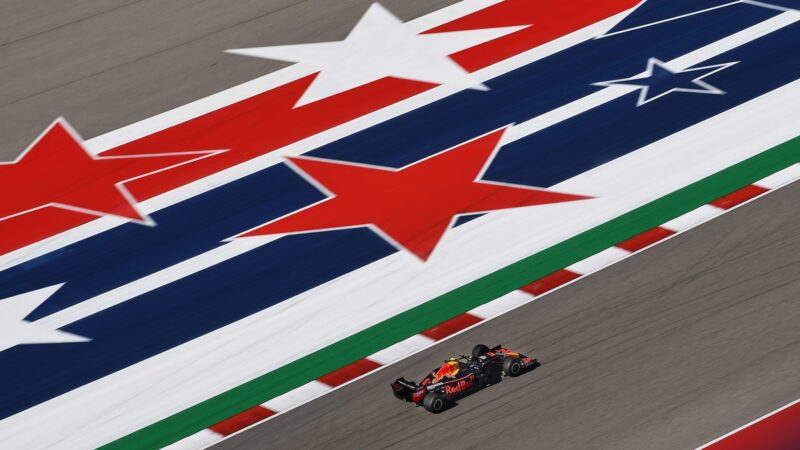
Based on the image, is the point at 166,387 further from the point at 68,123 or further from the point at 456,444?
the point at 68,123

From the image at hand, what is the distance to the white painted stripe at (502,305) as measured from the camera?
41.1 feet

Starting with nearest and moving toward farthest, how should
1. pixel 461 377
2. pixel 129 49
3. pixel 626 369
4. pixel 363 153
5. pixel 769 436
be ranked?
pixel 769 436, pixel 461 377, pixel 626 369, pixel 363 153, pixel 129 49

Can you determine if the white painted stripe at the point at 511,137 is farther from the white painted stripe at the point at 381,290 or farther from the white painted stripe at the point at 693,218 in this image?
the white painted stripe at the point at 693,218

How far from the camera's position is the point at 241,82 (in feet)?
54.4

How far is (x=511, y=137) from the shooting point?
1502cm

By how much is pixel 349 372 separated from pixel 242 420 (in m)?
1.15

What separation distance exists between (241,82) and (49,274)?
413 cm

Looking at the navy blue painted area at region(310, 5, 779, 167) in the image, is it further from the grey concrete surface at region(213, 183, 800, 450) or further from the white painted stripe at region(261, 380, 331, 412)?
the white painted stripe at region(261, 380, 331, 412)

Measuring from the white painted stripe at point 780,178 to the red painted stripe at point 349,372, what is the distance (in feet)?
16.6

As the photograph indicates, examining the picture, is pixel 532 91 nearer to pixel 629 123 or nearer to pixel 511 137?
pixel 511 137

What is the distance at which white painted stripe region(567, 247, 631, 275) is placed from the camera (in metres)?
13.0

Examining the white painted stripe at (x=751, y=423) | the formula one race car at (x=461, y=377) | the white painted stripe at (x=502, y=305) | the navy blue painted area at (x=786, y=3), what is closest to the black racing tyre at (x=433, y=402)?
the formula one race car at (x=461, y=377)

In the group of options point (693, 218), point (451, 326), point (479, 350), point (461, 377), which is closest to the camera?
point (461, 377)

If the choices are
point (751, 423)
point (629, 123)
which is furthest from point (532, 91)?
point (751, 423)
